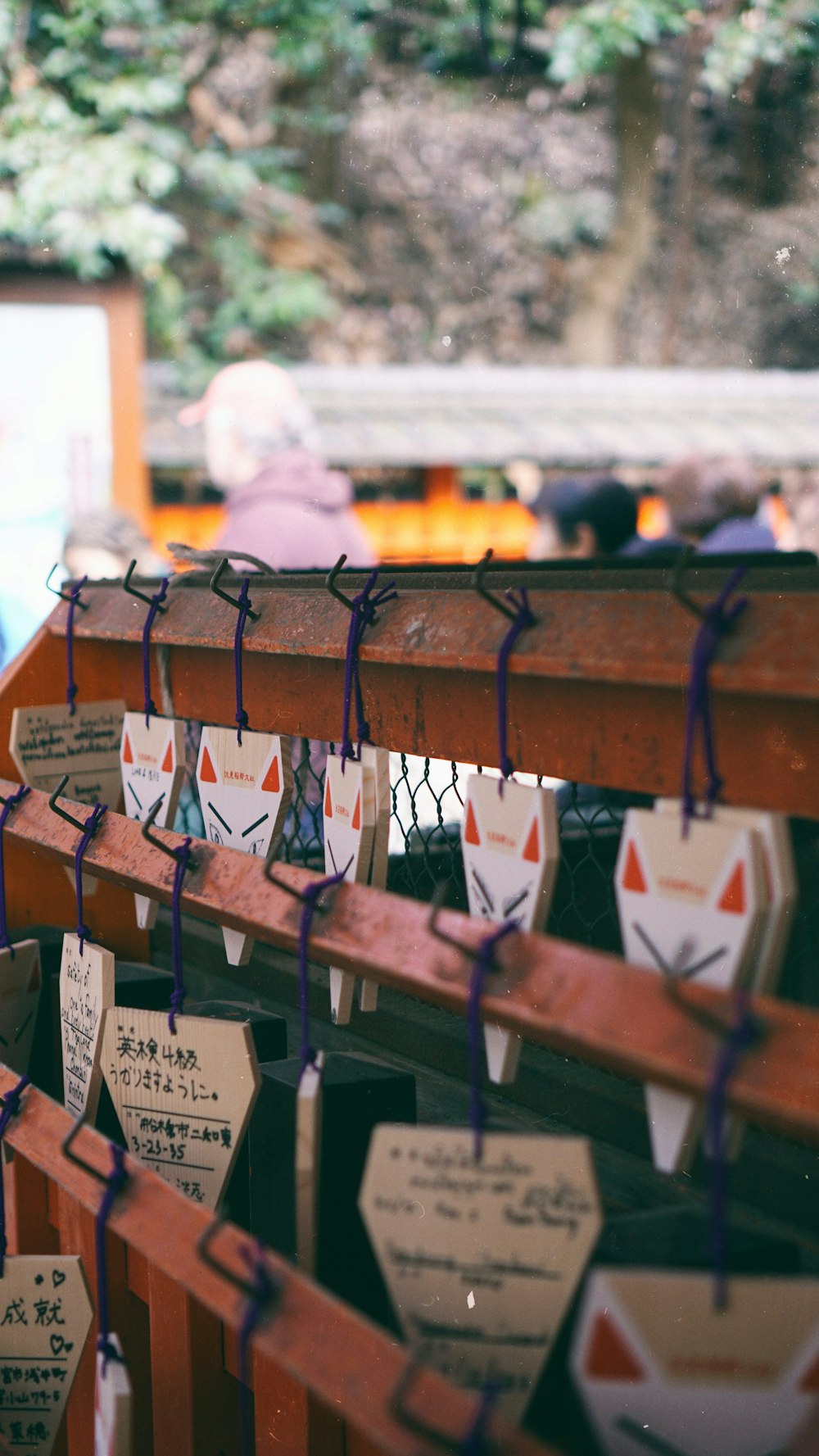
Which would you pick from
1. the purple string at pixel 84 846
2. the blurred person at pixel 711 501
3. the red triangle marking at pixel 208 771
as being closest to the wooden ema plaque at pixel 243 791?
the red triangle marking at pixel 208 771

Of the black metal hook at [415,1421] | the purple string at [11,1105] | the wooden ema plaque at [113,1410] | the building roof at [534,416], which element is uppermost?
the building roof at [534,416]

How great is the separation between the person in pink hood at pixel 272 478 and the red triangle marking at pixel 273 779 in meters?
1.48

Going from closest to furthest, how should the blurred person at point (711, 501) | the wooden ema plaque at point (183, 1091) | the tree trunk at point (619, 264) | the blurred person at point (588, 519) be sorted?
the wooden ema plaque at point (183, 1091) < the blurred person at point (588, 519) < the blurred person at point (711, 501) < the tree trunk at point (619, 264)

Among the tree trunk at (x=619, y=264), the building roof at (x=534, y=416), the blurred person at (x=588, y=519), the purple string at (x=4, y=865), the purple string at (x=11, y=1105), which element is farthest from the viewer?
the tree trunk at (x=619, y=264)

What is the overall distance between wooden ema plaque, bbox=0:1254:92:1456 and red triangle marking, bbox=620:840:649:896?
1.96 feet

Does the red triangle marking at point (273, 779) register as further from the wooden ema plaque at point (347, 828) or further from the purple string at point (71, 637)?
the purple string at point (71, 637)

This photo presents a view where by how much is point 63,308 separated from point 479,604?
16.8ft

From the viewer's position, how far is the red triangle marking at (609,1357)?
0.58 metres

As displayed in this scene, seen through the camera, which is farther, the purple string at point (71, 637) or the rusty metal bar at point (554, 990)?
the purple string at point (71, 637)

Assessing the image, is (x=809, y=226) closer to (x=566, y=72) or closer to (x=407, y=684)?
(x=566, y=72)

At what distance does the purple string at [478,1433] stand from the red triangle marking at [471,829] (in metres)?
0.28

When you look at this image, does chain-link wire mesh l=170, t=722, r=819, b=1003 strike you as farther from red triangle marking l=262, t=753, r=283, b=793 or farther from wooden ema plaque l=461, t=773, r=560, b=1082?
wooden ema plaque l=461, t=773, r=560, b=1082

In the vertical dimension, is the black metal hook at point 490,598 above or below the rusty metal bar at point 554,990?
above

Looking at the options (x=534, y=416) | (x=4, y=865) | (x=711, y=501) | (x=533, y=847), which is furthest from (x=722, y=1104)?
(x=534, y=416)
